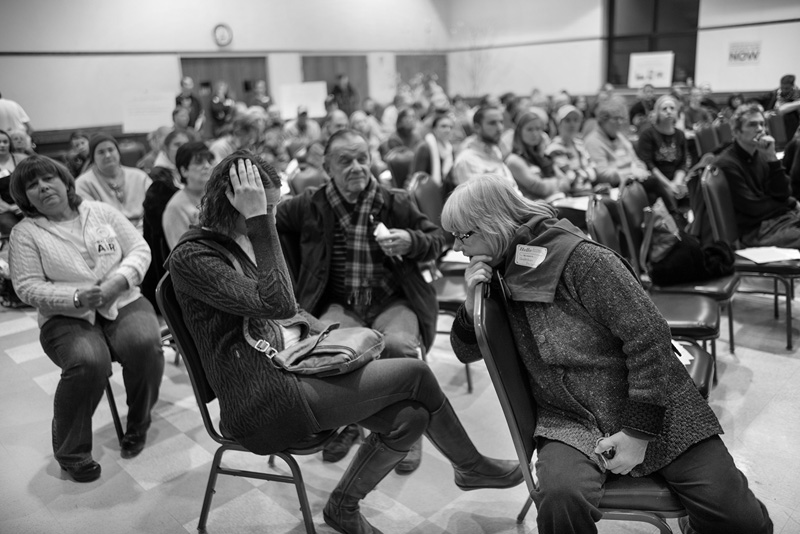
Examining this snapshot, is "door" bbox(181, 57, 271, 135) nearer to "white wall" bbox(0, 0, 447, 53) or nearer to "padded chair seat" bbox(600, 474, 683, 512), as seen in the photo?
"white wall" bbox(0, 0, 447, 53)

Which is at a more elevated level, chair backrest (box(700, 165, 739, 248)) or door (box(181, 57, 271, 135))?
door (box(181, 57, 271, 135))

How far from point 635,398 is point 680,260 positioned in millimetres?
1564

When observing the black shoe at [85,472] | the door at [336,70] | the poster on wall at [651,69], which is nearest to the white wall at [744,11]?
the poster on wall at [651,69]

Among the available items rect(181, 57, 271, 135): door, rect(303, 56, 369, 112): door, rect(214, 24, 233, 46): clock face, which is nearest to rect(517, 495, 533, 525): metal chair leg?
rect(181, 57, 271, 135): door

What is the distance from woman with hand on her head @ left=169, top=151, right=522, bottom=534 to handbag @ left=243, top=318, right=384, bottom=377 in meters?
0.02

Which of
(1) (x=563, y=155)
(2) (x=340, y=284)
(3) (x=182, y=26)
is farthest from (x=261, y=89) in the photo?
(2) (x=340, y=284)

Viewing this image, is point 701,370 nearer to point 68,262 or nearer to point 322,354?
point 322,354

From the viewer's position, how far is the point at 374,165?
523cm

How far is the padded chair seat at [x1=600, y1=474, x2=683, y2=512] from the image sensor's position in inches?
55.7

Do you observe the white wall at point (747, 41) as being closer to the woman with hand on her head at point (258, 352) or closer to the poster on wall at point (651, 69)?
the poster on wall at point (651, 69)

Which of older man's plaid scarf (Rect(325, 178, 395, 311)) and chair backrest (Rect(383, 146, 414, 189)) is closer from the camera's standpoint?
older man's plaid scarf (Rect(325, 178, 395, 311))

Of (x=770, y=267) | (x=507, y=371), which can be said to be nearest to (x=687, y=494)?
(x=507, y=371)

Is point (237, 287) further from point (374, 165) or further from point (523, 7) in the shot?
point (523, 7)

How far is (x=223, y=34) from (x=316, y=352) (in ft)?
37.3
